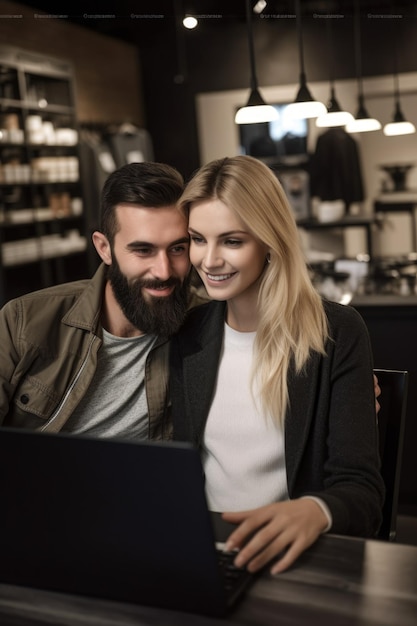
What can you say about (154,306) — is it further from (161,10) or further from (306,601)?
(161,10)

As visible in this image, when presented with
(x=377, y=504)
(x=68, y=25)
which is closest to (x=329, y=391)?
(x=377, y=504)

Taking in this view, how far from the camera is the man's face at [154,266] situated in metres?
1.79

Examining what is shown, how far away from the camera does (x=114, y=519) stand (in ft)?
3.31

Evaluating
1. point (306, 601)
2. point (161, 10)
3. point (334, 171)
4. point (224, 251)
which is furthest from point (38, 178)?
point (306, 601)

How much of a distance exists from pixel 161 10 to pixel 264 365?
579 cm

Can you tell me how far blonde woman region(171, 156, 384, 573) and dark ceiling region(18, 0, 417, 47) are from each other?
13.7 feet

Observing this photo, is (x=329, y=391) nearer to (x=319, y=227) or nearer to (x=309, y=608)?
(x=309, y=608)

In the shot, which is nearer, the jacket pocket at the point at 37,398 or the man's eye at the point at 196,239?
the man's eye at the point at 196,239

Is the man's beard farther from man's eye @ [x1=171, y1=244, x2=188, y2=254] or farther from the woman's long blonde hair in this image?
the woman's long blonde hair

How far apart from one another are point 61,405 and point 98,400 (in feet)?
0.30

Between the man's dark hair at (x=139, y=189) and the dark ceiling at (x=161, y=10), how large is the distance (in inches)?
152

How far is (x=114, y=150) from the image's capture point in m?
7.61

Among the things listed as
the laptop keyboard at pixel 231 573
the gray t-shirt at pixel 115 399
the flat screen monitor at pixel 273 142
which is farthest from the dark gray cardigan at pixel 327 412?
the flat screen monitor at pixel 273 142

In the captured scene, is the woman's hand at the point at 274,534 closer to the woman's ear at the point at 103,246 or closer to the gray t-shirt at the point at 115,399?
the gray t-shirt at the point at 115,399
